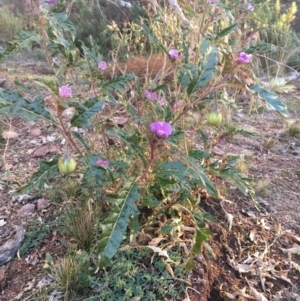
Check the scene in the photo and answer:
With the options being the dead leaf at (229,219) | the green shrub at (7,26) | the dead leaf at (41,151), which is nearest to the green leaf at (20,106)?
the dead leaf at (229,219)

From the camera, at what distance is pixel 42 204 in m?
1.61

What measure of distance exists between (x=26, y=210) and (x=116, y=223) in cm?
70

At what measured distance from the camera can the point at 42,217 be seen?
61.4 inches

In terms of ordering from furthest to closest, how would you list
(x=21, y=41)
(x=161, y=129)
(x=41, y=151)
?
(x=41, y=151), (x=21, y=41), (x=161, y=129)

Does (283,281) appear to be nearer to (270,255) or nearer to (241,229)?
(270,255)

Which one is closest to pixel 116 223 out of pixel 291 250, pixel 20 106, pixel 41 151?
pixel 20 106

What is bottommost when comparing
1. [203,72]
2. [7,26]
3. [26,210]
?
[7,26]

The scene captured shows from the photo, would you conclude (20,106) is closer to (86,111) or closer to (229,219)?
(86,111)

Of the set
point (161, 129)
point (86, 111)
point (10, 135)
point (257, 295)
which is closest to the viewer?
point (161, 129)

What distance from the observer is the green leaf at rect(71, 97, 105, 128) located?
1.09m

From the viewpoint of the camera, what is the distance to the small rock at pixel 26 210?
1.59m

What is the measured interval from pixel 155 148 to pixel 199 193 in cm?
63

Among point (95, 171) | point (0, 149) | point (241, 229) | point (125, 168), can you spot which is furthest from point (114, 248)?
point (0, 149)

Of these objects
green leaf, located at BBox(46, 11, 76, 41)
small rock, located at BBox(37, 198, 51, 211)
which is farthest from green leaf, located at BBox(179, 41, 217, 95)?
small rock, located at BBox(37, 198, 51, 211)
